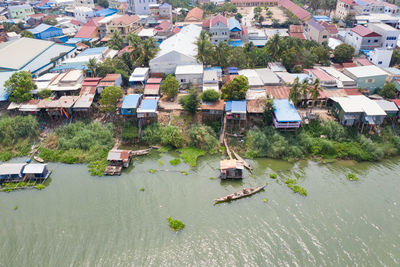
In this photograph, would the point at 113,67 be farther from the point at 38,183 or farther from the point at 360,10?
the point at 360,10

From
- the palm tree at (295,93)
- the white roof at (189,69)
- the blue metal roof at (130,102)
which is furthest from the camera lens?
the white roof at (189,69)

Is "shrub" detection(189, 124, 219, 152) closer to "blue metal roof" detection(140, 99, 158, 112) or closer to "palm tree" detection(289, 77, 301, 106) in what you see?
"blue metal roof" detection(140, 99, 158, 112)

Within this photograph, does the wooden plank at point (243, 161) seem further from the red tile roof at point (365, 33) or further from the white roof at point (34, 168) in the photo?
the red tile roof at point (365, 33)

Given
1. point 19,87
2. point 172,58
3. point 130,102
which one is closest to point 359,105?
point 172,58

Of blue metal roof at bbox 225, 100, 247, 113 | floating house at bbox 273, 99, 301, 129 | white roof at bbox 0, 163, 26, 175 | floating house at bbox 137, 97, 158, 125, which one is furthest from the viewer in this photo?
floating house at bbox 137, 97, 158, 125

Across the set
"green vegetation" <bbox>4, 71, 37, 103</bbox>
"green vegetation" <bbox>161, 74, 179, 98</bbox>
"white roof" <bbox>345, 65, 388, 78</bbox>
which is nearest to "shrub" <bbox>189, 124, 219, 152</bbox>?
"green vegetation" <bbox>161, 74, 179, 98</bbox>

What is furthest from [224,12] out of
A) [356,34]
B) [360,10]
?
[356,34]

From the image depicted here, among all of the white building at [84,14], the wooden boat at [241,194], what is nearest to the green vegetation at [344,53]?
the wooden boat at [241,194]
